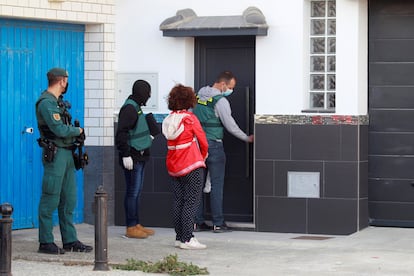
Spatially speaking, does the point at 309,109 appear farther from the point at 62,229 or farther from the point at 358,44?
the point at 62,229

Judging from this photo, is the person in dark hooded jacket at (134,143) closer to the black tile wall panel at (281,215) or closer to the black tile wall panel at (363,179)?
the black tile wall panel at (281,215)

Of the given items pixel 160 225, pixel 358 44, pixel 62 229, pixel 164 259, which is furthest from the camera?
pixel 160 225

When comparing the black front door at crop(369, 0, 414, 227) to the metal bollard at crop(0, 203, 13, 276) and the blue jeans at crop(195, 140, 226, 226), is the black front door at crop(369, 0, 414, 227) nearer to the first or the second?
the blue jeans at crop(195, 140, 226, 226)

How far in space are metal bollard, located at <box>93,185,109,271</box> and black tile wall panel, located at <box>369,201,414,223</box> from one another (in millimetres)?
4204

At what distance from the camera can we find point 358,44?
42.8 ft

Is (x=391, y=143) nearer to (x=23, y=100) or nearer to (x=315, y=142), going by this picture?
(x=315, y=142)

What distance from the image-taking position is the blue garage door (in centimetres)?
1314

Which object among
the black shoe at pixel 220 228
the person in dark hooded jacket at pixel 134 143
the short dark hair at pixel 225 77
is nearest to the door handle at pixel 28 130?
the person in dark hooded jacket at pixel 134 143

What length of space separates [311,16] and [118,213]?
3.56 meters

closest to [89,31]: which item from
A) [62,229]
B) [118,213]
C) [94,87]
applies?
[94,87]

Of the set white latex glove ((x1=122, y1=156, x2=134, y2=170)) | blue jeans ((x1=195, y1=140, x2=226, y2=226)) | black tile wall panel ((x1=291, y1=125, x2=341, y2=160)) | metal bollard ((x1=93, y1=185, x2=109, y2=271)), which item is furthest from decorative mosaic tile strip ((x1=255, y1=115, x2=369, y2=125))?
metal bollard ((x1=93, y1=185, x2=109, y2=271))

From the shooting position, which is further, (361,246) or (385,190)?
(385,190)

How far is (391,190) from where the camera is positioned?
44.0 ft

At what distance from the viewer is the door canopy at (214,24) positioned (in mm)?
13312
